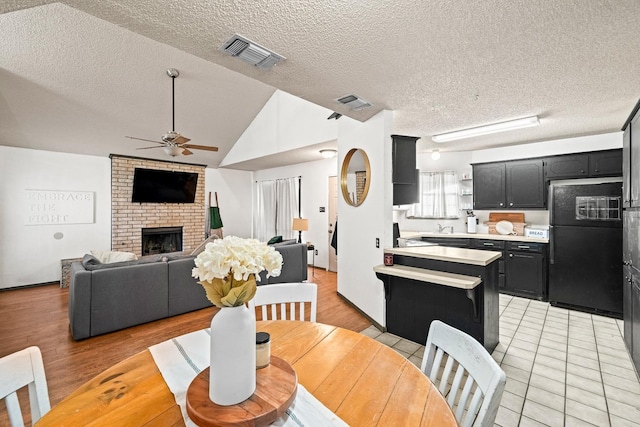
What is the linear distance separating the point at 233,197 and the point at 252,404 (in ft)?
23.2

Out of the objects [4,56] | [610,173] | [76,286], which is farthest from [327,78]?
[610,173]

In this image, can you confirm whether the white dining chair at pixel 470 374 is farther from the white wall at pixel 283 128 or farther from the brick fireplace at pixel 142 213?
the brick fireplace at pixel 142 213

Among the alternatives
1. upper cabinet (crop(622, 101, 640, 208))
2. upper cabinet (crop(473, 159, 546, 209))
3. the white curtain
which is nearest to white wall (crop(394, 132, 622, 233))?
upper cabinet (crop(473, 159, 546, 209))

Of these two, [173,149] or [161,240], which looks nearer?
[173,149]

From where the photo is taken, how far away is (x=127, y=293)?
10.2 ft

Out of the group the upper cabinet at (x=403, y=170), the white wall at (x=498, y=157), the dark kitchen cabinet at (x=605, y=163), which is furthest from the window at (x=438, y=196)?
the upper cabinet at (x=403, y=170)

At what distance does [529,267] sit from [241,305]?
15.4 ft

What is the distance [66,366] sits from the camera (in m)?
2.39

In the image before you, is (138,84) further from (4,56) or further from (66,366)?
(66,366)

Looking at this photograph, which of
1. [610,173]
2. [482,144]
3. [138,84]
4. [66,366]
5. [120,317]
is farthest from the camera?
[482,144]

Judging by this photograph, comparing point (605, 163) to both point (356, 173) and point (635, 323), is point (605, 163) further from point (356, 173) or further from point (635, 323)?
point (356, 173)

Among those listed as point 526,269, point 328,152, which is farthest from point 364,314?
point 328,152

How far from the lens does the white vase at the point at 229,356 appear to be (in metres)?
0.82

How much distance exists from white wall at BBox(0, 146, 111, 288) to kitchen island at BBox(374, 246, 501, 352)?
18.6ft
